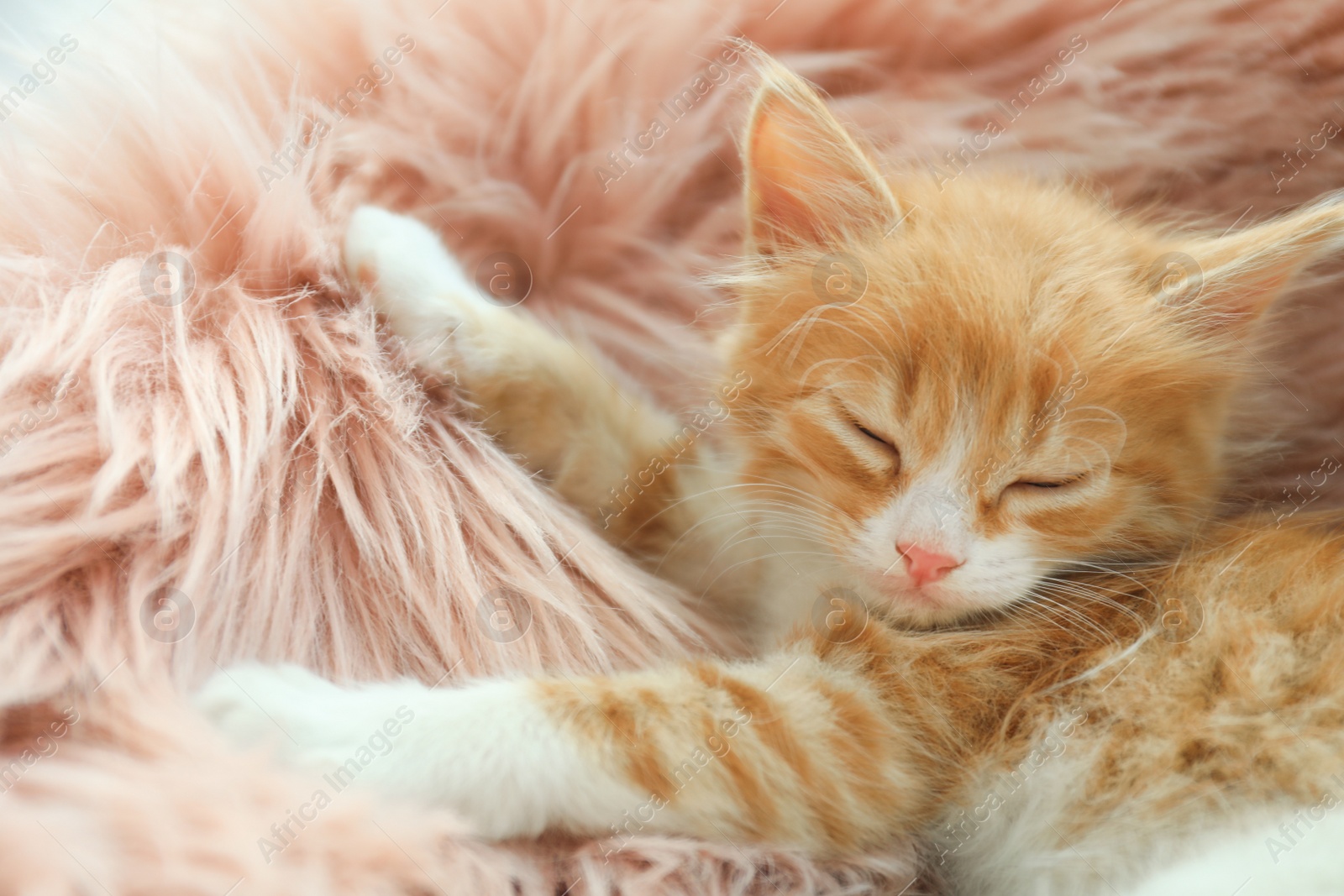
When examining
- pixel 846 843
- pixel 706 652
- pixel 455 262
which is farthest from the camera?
pixel 455 262

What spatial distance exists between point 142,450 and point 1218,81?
1.03 m

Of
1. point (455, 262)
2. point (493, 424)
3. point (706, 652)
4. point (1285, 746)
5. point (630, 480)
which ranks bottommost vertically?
point (1285, 746)

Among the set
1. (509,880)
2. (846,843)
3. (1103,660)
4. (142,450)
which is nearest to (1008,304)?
(1103,660)

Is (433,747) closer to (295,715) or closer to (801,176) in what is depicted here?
(295,715)

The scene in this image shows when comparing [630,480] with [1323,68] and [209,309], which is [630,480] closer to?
[209,309]

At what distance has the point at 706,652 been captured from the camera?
2.79 ft
